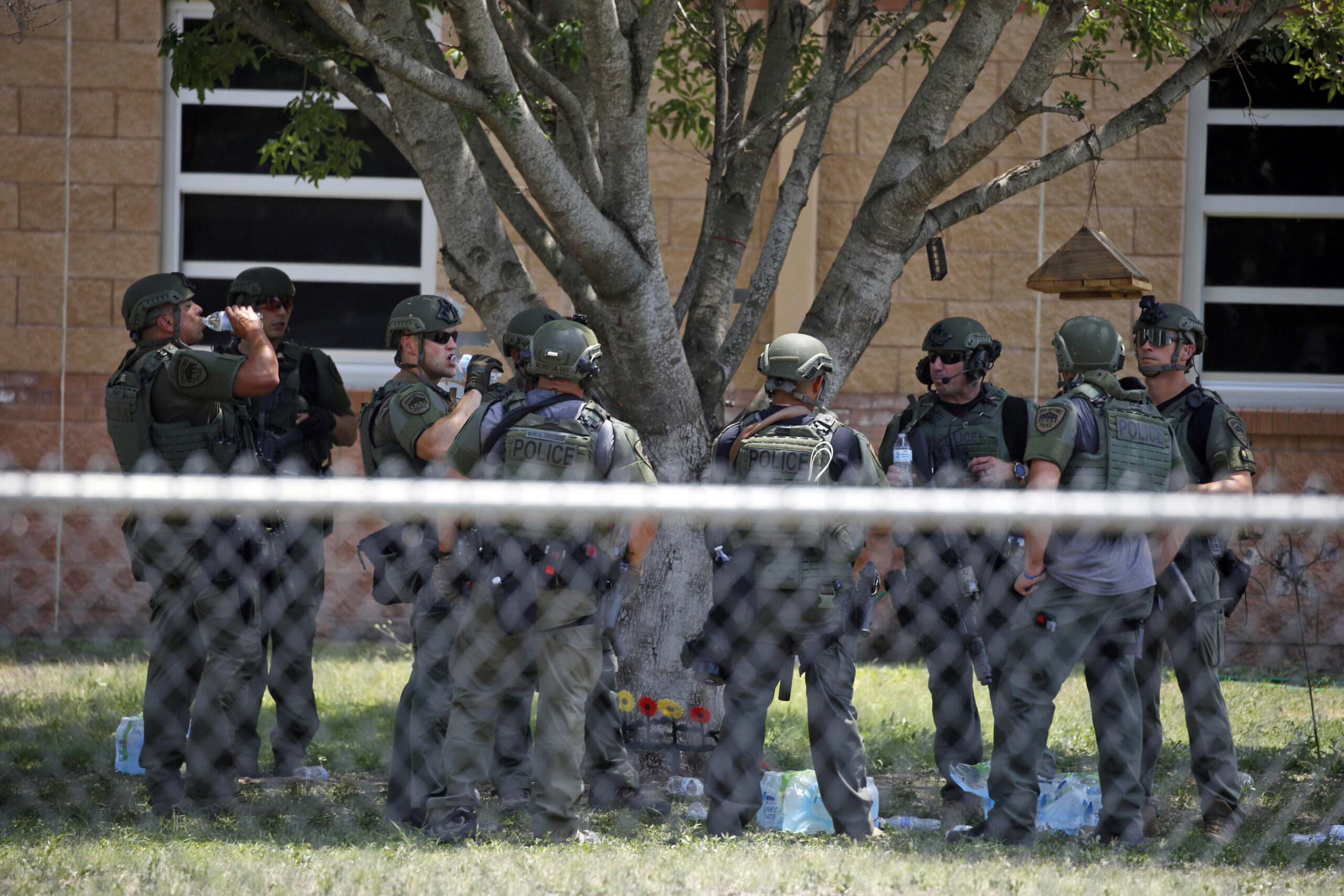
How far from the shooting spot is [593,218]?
4594 millimetres

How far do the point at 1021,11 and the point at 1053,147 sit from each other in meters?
0.89

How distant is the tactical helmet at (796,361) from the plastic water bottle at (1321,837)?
7.85 ft

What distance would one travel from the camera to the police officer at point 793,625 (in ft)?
14.0

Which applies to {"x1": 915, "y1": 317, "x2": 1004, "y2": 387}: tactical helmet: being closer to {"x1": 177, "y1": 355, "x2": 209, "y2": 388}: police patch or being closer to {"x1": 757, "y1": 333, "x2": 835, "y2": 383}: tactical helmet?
{"x1": 757, "y1": 333, "x2": 835, "y2": 383}: tactical helmet

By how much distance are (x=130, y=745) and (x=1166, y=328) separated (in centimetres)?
461

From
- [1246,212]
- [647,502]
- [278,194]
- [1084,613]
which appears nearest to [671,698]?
[1084,613]

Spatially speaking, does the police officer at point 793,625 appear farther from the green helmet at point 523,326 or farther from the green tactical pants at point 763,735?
the green helmet at point 523,326

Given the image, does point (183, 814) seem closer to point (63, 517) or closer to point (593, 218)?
point (593, 218)

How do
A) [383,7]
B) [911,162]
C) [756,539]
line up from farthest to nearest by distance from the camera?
1. [911,162]
2. [383,7]
3. [756,539]

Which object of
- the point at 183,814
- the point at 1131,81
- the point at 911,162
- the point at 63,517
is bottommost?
the point at 183,814

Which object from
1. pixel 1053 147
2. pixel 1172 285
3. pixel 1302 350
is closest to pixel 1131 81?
pixel 1053 147

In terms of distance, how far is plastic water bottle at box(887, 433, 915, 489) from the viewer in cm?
502

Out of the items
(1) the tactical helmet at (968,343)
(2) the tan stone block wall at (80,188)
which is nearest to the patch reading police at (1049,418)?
(1) the tactical helmet at (968,343)

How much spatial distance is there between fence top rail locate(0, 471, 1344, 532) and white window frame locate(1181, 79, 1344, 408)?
248 inches
